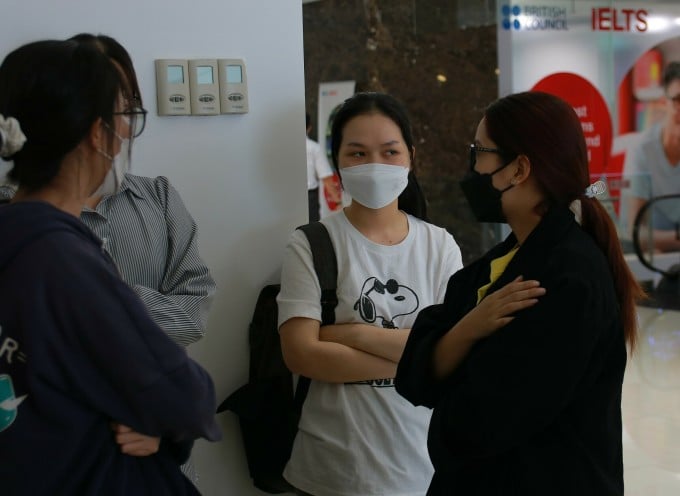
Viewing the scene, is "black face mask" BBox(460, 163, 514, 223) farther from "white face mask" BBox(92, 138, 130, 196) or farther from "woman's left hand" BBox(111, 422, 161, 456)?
"woman's left hand" BBox(111, 422, 161, 456)

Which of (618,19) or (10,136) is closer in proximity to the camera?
(10,136)

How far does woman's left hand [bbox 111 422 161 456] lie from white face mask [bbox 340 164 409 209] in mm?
1162

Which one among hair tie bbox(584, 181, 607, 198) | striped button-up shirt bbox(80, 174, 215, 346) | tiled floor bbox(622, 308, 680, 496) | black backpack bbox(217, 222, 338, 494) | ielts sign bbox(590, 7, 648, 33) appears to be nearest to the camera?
hair tie bbox(584, 181, 607, 198)

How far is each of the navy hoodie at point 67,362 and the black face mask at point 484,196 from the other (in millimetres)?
765

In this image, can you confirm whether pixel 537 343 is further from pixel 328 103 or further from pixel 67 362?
pixel 328 103

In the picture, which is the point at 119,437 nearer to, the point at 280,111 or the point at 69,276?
the point at 69,276

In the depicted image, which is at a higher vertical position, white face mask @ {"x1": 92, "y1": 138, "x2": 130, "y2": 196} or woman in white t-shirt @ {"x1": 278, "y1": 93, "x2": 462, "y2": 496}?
white face mask @ {"x1": 92, "y1": 138, "x2": 130, "y2": 196}

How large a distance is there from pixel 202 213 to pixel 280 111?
0.39 m

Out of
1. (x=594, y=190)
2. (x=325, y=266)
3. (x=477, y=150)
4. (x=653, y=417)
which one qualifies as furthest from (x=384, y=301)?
(x=653, y=417)

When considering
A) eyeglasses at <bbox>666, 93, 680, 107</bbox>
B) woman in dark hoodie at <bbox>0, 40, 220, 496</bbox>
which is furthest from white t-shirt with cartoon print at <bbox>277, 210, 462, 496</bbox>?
eyeglasses at <bbox>666, 93, 680, 107</bbox>

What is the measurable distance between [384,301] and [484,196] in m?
0.58

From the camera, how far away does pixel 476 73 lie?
24.5ft

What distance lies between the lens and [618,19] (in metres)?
8.23

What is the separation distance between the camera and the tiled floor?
12.9 ft
